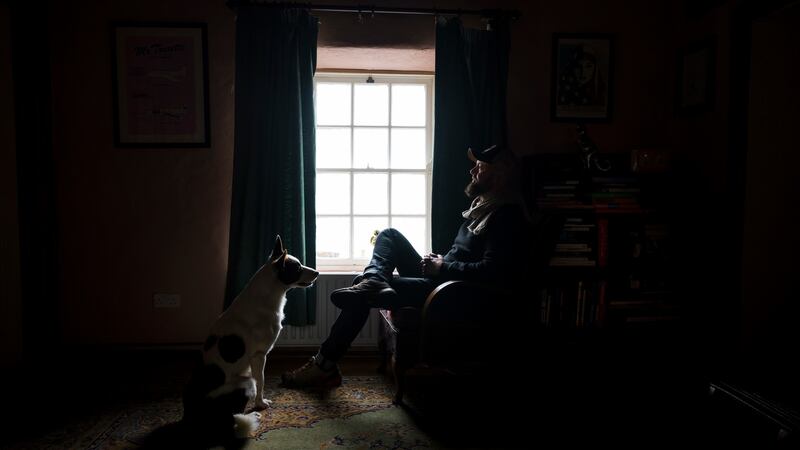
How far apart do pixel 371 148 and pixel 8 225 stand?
7.07ft

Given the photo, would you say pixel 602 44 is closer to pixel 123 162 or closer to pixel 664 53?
pixel 664 53

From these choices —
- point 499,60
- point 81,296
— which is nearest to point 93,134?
point 81,296

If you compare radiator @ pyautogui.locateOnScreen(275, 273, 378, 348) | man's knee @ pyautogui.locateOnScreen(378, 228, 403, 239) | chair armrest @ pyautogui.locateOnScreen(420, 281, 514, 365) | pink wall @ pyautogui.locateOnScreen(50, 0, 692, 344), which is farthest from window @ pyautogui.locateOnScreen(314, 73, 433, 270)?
chair armrest @ pyautogui.locateOnScreen(420, 281, 514, 365)

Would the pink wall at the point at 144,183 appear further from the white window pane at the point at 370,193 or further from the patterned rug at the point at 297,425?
the patterned rug at the point at 297,425

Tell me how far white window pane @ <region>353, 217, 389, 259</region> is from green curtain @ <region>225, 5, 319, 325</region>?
524 mm

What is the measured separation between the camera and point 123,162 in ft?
10.5

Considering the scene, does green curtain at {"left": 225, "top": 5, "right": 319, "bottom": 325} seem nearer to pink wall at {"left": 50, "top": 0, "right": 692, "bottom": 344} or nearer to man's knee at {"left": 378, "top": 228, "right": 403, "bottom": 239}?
pink wall at {"left": 50, "top": 0, "right": 692, "bottom": 344}

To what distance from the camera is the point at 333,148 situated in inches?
139

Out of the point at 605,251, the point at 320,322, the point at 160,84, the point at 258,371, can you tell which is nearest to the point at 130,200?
the point at 160,84

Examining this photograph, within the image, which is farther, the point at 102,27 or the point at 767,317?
the point at 102,27

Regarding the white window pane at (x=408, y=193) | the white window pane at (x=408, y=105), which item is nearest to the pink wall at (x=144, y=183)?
the white window pane at (x=408, y=105)

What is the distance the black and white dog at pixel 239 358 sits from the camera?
200 cm

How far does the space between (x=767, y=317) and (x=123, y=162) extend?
382cm

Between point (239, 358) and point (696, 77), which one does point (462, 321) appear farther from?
point (696, 77)
